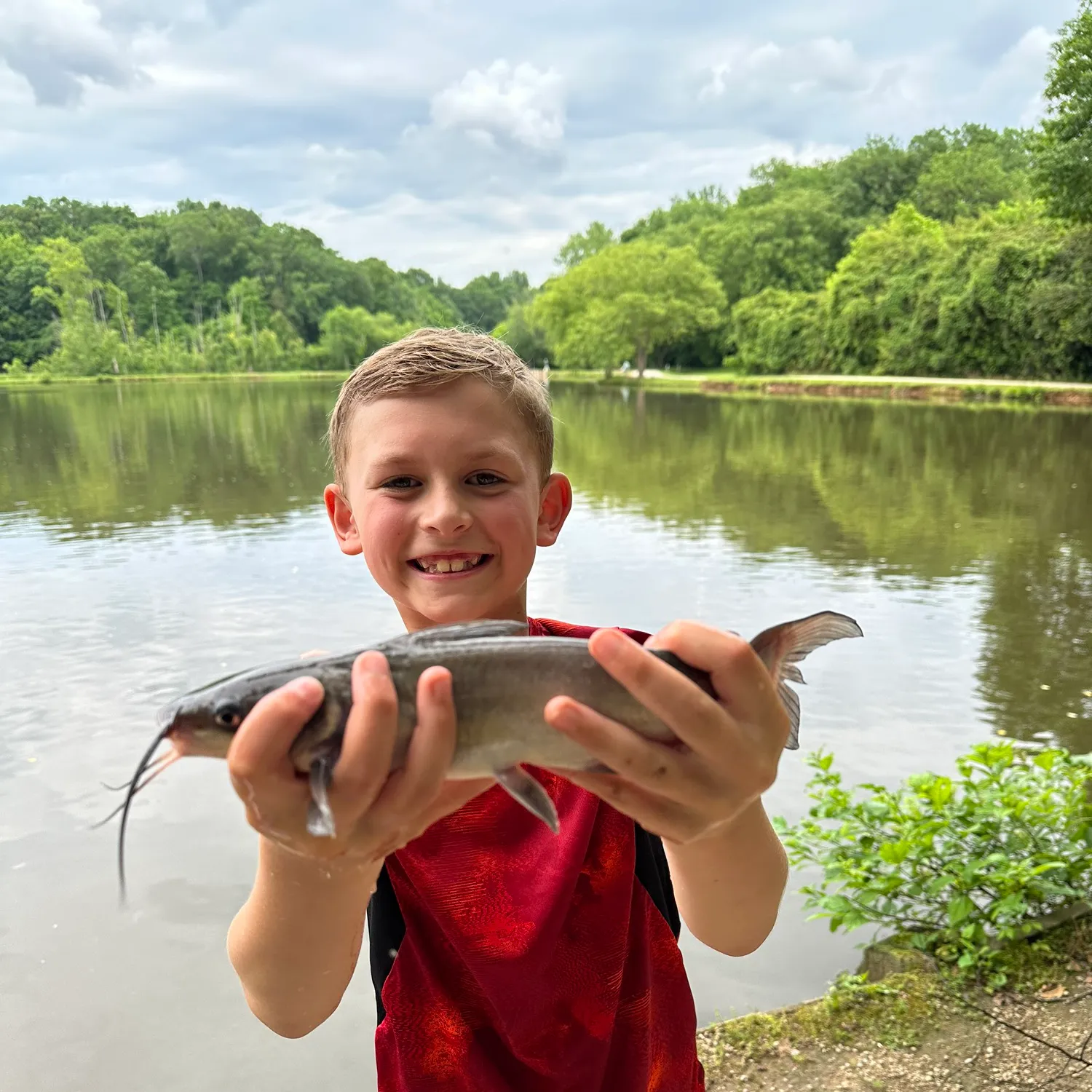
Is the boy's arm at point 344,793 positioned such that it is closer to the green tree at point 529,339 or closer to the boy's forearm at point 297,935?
the boy's forearm at point 297,935

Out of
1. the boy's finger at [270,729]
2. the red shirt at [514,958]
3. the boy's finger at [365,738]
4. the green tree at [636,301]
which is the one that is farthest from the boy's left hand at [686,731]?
the green tree at [636,301]

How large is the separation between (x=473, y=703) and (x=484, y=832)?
0.76 meters

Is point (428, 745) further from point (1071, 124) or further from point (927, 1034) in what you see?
point (1071, 124)

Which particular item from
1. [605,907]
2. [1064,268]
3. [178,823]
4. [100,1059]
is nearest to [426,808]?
[605,907]

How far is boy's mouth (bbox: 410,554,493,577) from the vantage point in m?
2.28

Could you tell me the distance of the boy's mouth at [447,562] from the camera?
2275 millimetres

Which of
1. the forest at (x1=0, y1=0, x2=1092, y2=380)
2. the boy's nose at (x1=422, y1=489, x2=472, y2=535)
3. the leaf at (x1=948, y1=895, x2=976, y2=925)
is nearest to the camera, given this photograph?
the boy's nose at (x1=422, y1=489, x2=472, y2=535)

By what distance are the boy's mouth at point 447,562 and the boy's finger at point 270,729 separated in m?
0.98

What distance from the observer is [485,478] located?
2.33 meters

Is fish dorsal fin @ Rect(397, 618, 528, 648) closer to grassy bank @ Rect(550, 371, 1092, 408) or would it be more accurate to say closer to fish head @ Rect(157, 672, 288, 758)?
fish head @ Rect(157, 672, 288, 758)

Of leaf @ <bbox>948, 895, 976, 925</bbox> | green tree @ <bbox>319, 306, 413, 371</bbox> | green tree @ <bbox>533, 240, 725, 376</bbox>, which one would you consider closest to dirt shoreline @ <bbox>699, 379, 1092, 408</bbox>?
green tree @ <bbox>533, 240, 725, 376</bbox>

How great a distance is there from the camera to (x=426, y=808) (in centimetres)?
146

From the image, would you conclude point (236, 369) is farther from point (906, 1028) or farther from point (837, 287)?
point (906, 1028)

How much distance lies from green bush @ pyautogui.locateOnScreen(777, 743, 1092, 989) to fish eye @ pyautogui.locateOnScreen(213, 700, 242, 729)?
352cm
